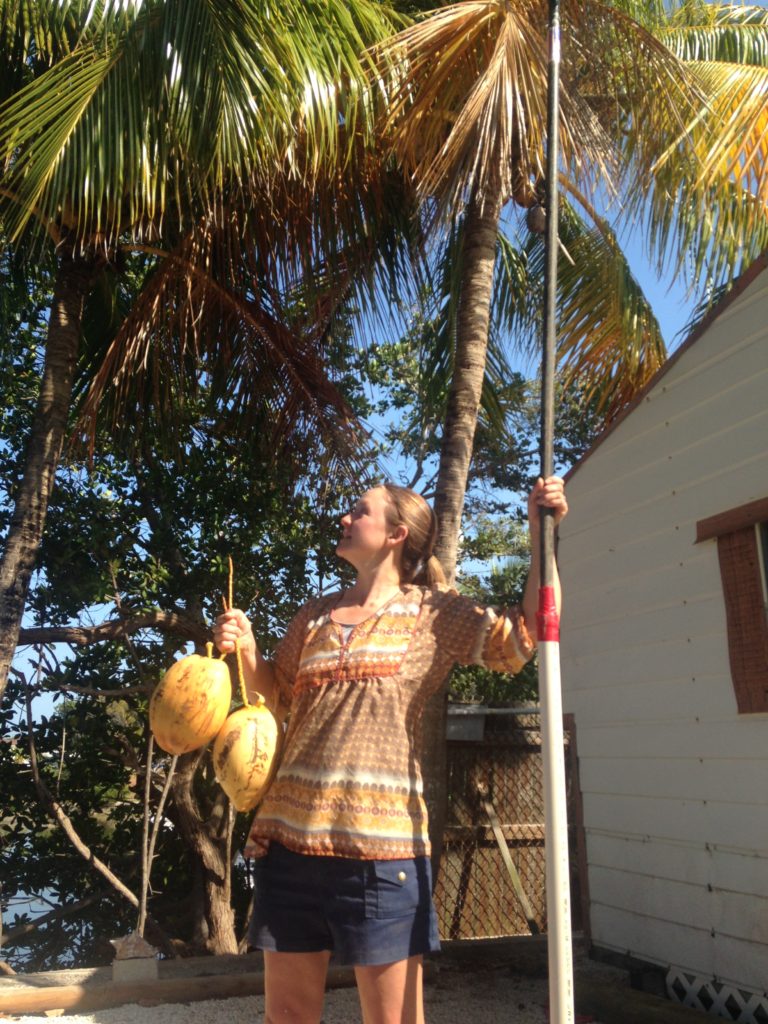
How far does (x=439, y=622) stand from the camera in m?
2.75

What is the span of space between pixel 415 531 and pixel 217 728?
789mm

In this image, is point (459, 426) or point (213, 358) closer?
point (459, 426)

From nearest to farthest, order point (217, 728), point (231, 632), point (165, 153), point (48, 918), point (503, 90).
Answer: point (217, 728)
point (231, 632)
point (165, 153)
point (503, 90)
point (48, 918)

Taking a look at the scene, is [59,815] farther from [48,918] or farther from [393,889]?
[393,889]

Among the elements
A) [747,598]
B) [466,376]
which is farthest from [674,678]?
[466,376]

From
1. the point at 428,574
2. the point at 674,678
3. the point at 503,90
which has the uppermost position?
the point at 503,90

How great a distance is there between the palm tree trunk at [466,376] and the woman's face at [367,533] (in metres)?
3.19

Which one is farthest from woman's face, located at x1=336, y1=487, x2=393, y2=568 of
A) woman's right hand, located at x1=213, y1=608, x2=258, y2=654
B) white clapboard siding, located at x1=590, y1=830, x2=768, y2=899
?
white clapboard siding, located at x1=590, y1=830, x2=768, y2=899

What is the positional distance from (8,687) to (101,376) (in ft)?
8.15

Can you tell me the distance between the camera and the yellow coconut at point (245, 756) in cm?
258

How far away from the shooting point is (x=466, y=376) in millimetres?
6609

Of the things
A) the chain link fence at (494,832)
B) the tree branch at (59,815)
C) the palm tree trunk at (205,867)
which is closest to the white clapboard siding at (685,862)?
the chain link fence at (494,832)

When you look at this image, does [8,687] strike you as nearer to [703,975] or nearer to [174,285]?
[174,285]

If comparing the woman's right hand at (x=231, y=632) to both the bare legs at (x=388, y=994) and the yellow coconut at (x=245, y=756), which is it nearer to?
the yellow coconut at (x=245, y=756)
